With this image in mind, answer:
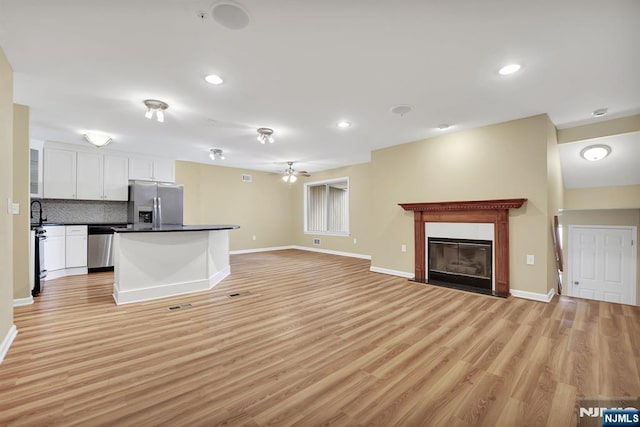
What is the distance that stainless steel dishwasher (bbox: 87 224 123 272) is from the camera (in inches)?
207

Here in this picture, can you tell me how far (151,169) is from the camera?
20.4 feet

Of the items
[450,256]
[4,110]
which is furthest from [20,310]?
[450,256]

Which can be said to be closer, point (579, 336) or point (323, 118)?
point (579, 336)

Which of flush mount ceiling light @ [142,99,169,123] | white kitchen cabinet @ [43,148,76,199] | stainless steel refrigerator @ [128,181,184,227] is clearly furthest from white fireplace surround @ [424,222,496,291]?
white kitchen cabinet @ [43,148,76,199]

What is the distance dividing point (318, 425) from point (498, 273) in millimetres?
3651

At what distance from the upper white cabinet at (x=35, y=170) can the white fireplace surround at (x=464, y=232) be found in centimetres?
692

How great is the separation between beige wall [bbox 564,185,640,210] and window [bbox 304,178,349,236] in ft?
16.0

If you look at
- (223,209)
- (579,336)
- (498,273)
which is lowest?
(579,336)

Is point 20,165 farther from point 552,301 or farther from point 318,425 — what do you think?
point 552,301

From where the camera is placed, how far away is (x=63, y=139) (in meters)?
4.95

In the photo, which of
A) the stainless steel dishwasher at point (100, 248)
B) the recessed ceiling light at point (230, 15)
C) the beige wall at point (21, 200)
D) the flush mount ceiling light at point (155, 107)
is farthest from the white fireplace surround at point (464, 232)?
the stainless steel dishwasher at point (100, 248)

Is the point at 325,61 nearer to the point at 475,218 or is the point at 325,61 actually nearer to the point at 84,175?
the point at 475,218

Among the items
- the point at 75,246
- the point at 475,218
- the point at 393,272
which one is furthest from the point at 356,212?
the point at 75,246

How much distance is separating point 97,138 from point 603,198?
Result: 8974mm
